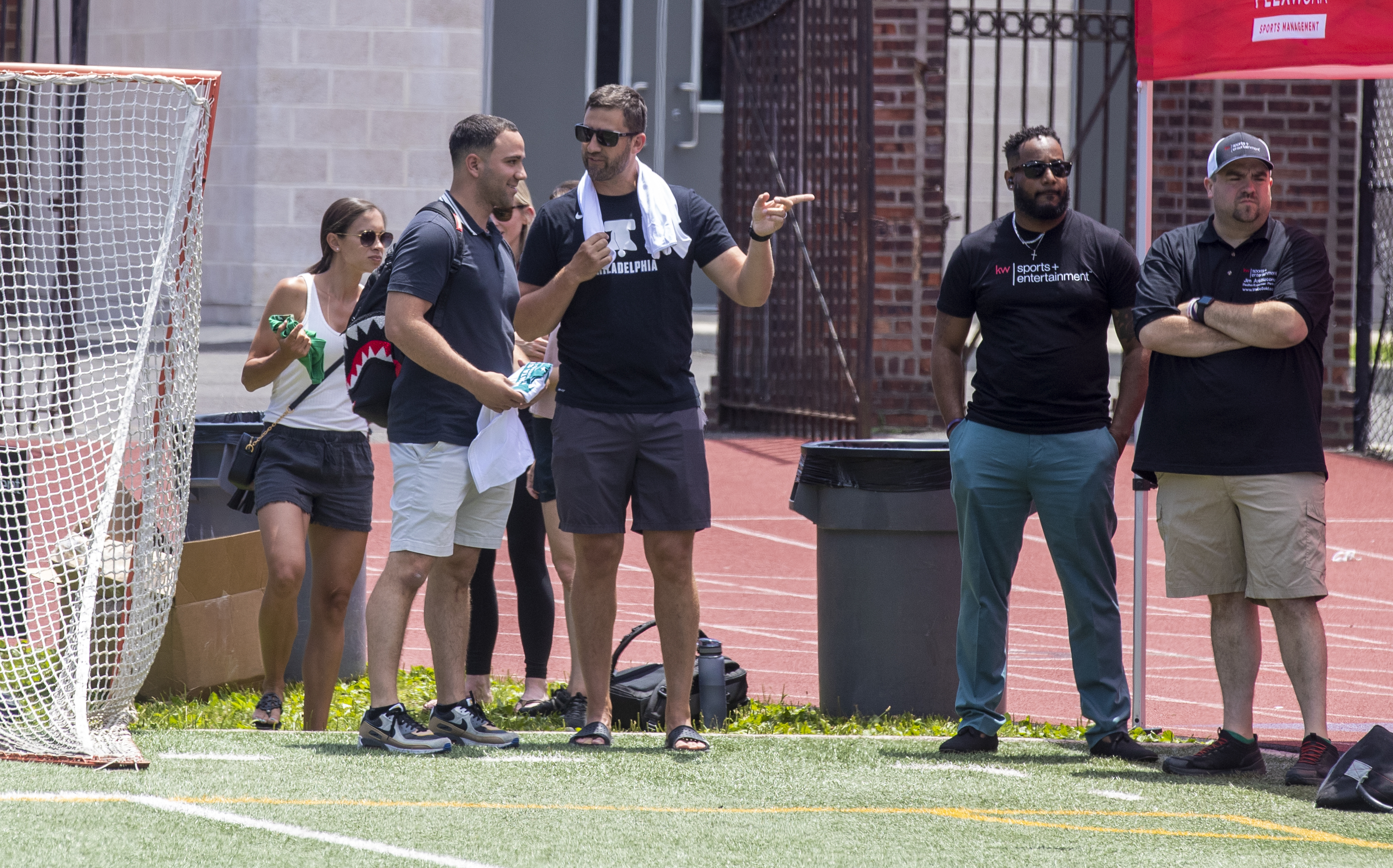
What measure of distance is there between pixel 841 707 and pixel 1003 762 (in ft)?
3.14

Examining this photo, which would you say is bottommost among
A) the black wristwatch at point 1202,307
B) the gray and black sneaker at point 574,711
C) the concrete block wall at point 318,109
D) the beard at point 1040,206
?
the gray and black sneaker at point 574,711

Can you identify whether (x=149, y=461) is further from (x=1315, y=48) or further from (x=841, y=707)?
(x=1315, y=48)

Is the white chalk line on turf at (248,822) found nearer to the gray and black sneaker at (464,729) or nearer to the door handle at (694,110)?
the gray and black sneaker at (464,729)

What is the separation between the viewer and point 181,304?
5.74m

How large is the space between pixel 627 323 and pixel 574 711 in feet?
5.54

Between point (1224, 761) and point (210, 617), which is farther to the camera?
point (210, 617)

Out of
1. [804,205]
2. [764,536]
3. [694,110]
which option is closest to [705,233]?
[764,536]

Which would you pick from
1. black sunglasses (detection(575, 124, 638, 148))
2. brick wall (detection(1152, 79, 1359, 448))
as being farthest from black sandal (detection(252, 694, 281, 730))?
brick wall (detection(1152, 79, 1359, 448))

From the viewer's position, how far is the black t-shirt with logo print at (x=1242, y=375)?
17.6 ft

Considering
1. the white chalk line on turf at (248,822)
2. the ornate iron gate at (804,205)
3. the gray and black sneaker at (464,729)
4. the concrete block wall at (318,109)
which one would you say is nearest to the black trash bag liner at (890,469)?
the gray and black sneaker at (464,729)

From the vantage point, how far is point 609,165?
5484 mm

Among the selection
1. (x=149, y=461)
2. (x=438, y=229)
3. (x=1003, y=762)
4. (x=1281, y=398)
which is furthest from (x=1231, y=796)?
(x=149, y=461)

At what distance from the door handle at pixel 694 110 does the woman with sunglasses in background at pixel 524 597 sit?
15884 mm

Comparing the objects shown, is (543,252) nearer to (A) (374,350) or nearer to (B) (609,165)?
(B) (609,165)
